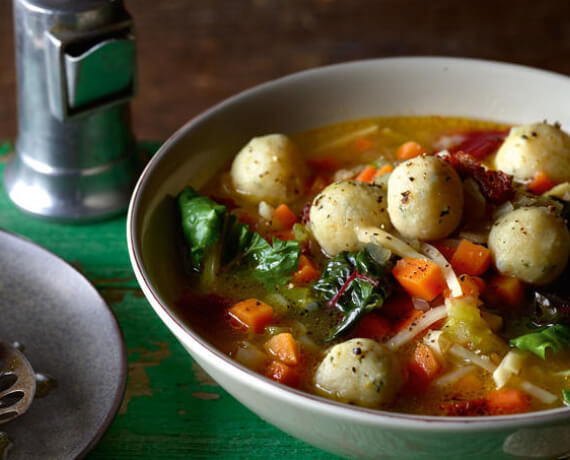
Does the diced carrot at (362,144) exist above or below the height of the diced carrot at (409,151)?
below

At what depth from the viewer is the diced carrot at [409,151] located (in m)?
3.09

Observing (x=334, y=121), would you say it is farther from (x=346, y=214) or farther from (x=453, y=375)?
(x=453, y=375)

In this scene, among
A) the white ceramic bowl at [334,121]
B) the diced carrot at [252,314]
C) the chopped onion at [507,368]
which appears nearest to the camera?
the white ceramic bowl at [334,121]

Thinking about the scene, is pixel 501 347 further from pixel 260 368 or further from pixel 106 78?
pixel 106 78

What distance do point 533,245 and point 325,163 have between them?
991 mm

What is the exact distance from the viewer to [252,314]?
95.1 inches

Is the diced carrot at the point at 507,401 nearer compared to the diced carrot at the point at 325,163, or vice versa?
the diced carrot at the point at 507,401

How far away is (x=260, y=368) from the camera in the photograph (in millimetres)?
2275

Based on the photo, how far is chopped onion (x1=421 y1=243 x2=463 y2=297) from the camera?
2.32 meters

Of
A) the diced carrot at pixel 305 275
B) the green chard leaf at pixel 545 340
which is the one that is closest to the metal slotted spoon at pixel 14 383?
the diced carrot at pixel 305 275

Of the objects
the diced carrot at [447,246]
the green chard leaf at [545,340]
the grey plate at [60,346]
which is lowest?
the grey plate at [60,346]

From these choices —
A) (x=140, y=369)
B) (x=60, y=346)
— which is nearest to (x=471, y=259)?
(x=140, y=369)

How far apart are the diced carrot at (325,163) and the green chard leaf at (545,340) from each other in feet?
3.51

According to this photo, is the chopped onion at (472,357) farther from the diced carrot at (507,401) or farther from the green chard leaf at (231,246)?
the green chard leaf at (231,246)
